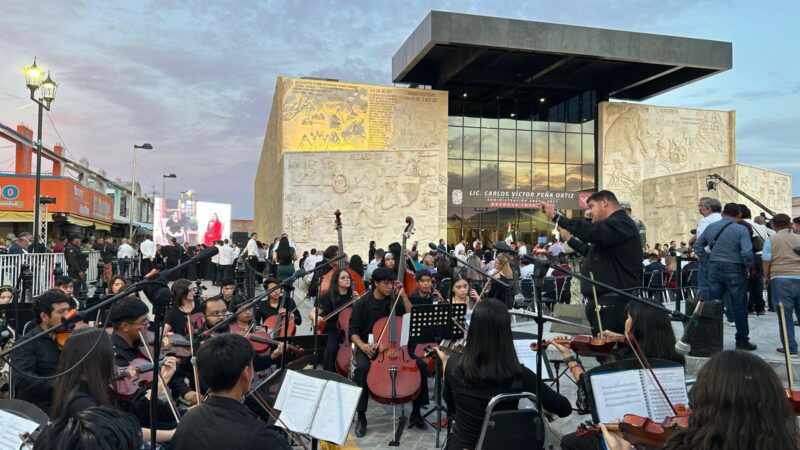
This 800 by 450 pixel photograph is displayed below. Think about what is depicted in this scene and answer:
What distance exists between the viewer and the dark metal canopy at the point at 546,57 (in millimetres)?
24516

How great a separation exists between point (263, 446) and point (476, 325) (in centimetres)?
149

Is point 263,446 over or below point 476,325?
below

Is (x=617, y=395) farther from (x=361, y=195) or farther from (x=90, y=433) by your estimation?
(x=361, y=195)

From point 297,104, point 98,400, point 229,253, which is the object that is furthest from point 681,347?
point 297,104

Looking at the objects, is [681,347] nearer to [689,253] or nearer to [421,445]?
[421,445]

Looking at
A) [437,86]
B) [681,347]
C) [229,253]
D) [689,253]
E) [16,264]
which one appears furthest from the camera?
[437,86]

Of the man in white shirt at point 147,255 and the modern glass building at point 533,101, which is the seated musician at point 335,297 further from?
the modern glass building at point 533,101

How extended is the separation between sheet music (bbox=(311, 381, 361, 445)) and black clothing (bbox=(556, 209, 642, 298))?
8.10 feet

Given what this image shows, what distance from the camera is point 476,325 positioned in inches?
128

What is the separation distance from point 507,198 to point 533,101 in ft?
26.1

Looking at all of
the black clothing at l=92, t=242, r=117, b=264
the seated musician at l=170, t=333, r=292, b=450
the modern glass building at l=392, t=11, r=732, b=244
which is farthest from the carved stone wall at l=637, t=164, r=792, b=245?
the seated musician at l=170, t=333, r=292, b=450

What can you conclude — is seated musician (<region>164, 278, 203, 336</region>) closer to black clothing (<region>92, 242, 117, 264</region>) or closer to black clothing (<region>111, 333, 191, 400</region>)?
black clothing (<region>111, 333, 191, 400</region>)

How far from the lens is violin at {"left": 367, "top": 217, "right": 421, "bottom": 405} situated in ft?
16.8

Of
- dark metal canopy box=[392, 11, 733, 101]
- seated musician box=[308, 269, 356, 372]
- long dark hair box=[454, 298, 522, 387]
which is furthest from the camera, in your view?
dark metal canopy box=[392, 11, 733, 101]
